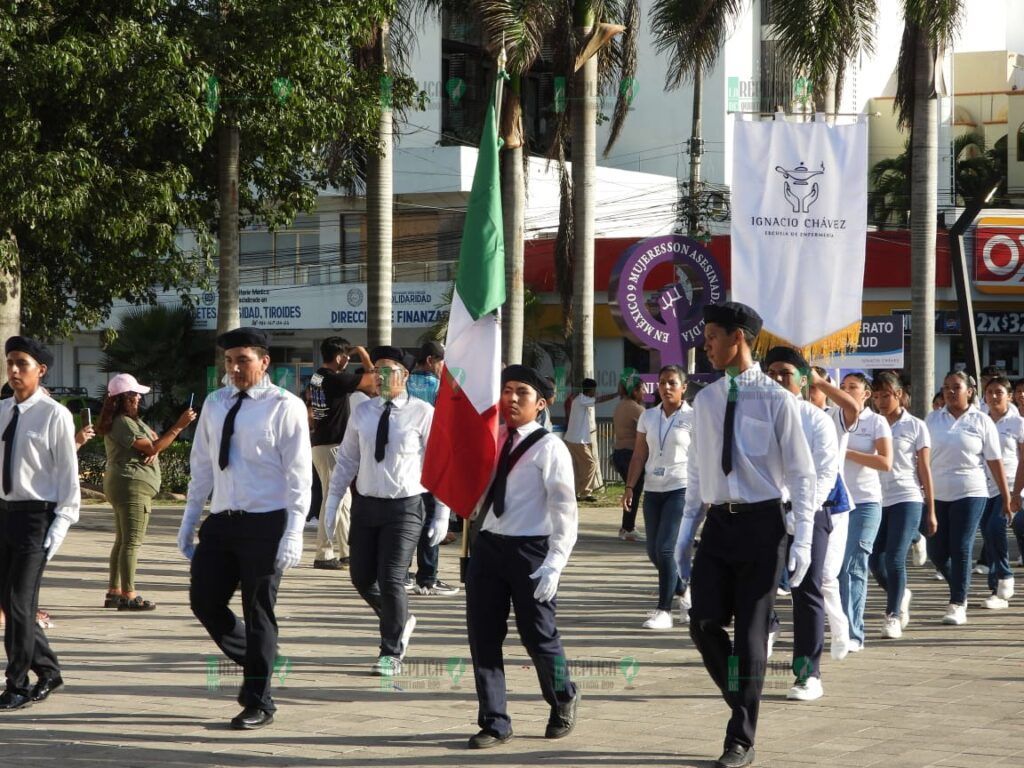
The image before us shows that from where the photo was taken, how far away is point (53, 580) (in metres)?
13.6

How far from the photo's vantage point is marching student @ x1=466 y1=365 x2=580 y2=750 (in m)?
7.00

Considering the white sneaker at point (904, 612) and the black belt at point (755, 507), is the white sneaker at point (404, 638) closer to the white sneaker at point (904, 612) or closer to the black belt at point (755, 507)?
the black belt at point (755, 507)

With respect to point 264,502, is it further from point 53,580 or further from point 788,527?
point 53,580

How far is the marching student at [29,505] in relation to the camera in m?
7.70

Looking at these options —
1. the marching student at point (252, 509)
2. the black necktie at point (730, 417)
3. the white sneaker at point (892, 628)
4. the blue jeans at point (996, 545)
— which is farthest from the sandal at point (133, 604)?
the blue jeans at point (996, 545)

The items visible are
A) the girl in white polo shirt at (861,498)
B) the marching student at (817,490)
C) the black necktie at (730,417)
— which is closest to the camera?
the black necktie at (730,417)

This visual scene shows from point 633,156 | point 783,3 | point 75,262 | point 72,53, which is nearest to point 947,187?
point 633,156

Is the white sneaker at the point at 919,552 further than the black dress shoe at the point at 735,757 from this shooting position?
Yes

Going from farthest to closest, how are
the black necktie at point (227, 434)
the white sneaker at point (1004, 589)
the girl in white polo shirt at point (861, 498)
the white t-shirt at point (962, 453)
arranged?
the white sneaker at point (1004, 589)
the white t-shirt at point (962, 453)
the girl in white polo shirt at point (861, 498)
the black necktie at point (227, 434)

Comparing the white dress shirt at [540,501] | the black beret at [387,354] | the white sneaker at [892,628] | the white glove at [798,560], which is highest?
the black beret at [387,354]

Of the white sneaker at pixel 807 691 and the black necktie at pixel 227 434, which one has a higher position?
the black necktie at pixel 227 434

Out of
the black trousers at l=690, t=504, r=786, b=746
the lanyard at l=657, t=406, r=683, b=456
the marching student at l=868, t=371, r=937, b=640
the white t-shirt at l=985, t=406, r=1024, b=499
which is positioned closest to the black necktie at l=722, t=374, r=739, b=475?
the black trousers at l=690, t=504, r=786, b=746

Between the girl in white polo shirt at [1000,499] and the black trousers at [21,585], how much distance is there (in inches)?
300

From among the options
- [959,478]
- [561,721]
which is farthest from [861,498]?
[561,721]
